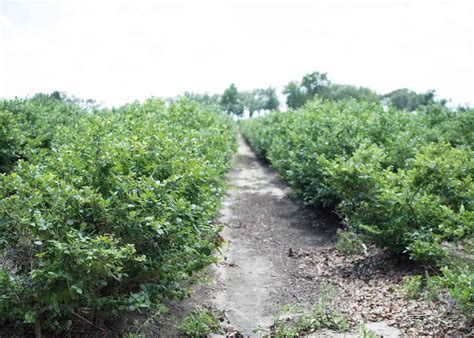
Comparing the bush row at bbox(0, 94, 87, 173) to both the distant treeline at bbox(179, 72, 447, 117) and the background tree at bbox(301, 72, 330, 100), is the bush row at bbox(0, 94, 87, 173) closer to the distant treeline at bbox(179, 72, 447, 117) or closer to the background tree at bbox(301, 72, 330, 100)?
the distant treeline at bbox(179, 72, 447, 117)

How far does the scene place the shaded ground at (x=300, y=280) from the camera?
5051 millimetres

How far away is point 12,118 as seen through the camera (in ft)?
27.0

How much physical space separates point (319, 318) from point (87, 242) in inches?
118

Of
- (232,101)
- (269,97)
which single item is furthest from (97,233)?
(269,97)

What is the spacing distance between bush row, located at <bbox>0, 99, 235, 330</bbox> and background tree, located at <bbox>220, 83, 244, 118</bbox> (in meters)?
74.7

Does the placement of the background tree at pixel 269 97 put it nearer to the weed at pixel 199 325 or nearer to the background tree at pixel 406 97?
the background tree at pixel 406 97

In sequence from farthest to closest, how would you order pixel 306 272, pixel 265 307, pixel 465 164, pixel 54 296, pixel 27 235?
pixel 306 272 → pixel 465 164 → pixel 265 307 → pixel 27 235 → pixel 54 296

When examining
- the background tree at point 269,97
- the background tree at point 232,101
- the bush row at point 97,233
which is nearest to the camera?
the bush row at point 97,233

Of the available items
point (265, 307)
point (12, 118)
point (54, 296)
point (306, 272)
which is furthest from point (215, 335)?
point (12, 118)

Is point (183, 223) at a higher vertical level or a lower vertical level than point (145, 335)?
higher

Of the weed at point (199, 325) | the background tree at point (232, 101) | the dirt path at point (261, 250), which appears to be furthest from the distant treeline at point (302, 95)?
the weed at point (199, 325)

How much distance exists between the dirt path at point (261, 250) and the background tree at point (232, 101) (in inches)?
2518

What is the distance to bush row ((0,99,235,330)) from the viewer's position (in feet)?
11.3

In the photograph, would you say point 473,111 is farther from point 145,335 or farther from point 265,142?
point 145,335
